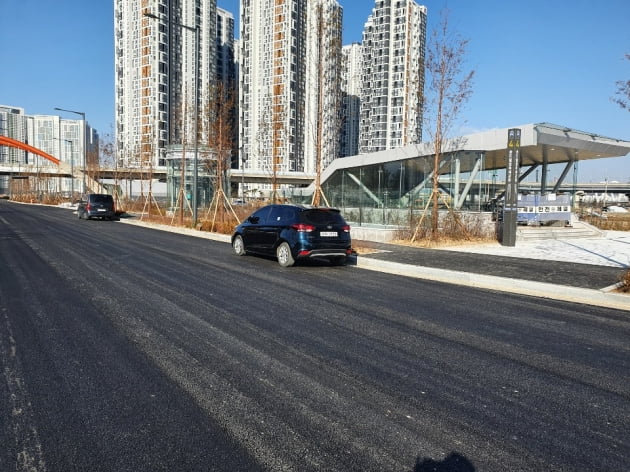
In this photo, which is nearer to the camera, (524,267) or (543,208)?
(524,267)

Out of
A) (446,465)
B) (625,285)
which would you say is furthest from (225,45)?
(446,465)

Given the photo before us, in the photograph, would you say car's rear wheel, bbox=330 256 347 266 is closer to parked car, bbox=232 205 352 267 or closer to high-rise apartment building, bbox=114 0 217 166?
parked car, bbox=232 205 352 267

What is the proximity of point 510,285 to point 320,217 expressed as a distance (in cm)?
486

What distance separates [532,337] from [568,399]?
2.03 m

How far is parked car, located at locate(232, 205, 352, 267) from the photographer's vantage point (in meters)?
11.3

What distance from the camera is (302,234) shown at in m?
11.3

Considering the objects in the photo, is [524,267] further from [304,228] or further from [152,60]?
[152,60]

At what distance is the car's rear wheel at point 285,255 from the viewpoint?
457 inches

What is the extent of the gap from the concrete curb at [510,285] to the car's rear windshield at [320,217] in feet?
5.40

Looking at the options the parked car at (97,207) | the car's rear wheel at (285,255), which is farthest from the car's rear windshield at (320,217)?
the parked car at (97,207)

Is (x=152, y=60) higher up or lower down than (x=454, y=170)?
higher up

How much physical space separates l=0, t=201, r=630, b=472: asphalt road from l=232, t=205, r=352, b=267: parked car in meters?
3.22

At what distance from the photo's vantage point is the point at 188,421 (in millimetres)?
3289

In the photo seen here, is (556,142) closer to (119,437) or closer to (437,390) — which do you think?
(437,390)
